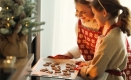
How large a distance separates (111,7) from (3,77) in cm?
79

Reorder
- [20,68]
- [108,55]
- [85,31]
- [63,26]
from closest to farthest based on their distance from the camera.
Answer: [20,68] < [108,55] < [85,31] < [63,26]

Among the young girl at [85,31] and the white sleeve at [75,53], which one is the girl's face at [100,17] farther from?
the white sleeve at [75,53]

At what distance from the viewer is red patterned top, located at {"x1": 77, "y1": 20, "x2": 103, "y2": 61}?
6.22 ft

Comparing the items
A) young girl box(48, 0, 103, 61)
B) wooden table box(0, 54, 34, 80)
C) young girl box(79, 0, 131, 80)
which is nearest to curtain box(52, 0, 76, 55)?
young girl box(48, 0, 103, 61)

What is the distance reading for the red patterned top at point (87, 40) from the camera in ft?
6.22

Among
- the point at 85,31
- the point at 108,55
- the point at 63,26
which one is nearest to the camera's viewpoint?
the point at 108,55

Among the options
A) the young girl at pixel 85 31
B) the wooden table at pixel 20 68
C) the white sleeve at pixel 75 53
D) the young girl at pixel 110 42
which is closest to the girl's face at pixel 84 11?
the young girl at pixel 85 31

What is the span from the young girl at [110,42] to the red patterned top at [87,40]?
0.22 metres

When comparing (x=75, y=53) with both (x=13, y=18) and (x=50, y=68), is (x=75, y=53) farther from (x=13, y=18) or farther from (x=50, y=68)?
(x=13, y=18)

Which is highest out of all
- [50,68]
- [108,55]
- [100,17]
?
[100,17]

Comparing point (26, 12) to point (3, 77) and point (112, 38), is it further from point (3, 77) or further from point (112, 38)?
point (112, 38)

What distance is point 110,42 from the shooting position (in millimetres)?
1600

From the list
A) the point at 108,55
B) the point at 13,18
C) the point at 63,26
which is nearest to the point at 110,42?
the point at 108,55

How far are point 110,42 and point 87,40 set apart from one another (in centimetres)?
35
